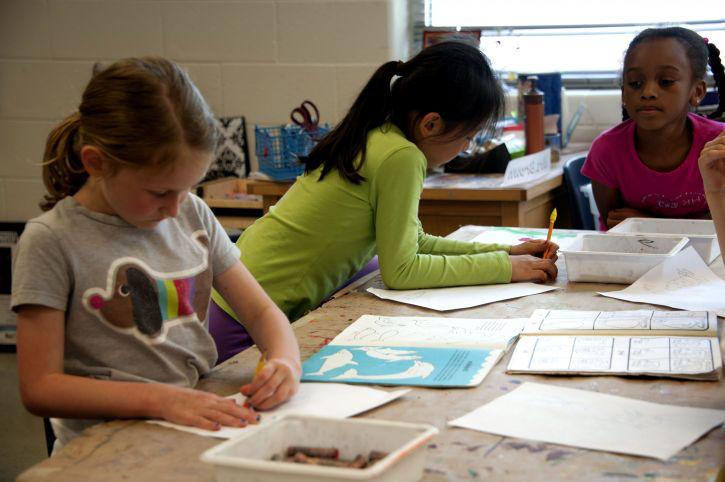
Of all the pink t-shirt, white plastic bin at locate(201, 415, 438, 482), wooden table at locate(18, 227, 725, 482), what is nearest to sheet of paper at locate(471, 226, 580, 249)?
the pink t-shirt

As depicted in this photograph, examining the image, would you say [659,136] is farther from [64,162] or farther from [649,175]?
[64,162]

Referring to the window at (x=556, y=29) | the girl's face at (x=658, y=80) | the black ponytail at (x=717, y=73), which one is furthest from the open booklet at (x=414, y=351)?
the window at (x=556, y=29)

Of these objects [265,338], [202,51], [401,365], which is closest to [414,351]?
[401,365]

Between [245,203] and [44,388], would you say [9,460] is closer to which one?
[245,203]

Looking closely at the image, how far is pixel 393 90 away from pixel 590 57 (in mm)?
1724

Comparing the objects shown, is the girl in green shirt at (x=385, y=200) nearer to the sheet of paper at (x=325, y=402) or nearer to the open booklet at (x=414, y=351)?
the open booklet at (x=414, y=351)

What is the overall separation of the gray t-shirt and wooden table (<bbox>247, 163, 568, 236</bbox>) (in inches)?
54.2

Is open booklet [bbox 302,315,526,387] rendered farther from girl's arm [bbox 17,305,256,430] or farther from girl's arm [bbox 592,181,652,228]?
girl's arm [bbox 592,181,652,228]

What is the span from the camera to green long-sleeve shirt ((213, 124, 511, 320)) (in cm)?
165

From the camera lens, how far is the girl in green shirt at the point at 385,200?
5.42 feet

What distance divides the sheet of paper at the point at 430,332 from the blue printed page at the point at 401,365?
29mm

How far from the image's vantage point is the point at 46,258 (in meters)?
1.09

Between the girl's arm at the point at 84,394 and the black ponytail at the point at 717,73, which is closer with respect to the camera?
the girl's arm at the point at 84,394

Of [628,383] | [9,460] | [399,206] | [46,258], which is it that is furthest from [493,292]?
[9,460]
